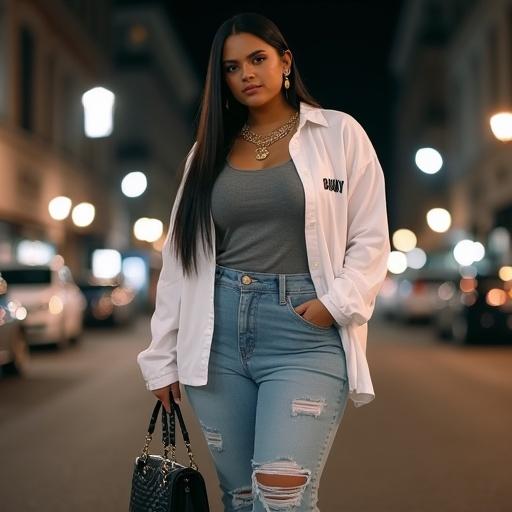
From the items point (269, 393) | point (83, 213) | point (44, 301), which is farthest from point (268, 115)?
point (83, 213)

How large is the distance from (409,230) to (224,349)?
252 feet

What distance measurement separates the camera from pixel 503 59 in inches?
1433

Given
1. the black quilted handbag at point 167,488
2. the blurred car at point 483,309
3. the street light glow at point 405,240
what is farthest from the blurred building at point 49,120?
the street light glow at point 405,240

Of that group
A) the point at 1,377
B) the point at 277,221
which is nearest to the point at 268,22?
the point at 277,221

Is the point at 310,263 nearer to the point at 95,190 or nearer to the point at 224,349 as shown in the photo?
the point at 224,349

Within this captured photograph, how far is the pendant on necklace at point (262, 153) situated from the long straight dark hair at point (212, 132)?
125mm

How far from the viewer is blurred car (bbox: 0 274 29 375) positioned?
12727mm

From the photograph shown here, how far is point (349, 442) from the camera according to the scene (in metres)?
7.93

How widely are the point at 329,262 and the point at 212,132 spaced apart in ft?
2.00

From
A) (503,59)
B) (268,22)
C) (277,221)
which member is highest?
(503,59)

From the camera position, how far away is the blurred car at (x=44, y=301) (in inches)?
693

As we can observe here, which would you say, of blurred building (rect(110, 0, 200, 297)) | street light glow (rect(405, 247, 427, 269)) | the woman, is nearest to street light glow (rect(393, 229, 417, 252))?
street light glow (rect(405, 247, 427, 269))

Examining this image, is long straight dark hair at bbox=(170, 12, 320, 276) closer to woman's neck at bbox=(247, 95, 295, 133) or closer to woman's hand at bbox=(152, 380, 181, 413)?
woman's neck at bbox=(247, 95, 295, 133)

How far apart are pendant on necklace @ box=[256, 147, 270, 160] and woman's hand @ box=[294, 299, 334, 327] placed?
50cm
